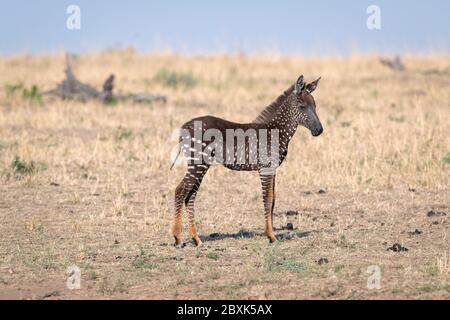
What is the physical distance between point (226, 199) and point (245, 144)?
279 centimetres

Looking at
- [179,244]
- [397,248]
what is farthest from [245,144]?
[397,248]

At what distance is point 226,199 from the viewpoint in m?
13.2

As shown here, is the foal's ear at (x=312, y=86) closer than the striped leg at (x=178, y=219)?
No

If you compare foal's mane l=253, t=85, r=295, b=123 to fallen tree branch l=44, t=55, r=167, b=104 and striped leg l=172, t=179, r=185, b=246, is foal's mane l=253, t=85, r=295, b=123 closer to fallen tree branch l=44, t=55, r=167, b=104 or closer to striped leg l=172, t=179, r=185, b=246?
striped leg l=172, t=179, r=185, b=246

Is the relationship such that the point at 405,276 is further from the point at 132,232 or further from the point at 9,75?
the point at 9,75

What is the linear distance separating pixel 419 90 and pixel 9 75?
11889mm

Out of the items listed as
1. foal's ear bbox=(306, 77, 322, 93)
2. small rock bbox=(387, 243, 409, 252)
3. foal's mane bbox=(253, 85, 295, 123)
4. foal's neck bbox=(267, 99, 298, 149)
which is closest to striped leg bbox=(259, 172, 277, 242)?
foal's neck bbox=(267, 99, 298, 149)

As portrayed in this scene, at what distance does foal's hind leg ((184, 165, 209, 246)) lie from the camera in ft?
34.0

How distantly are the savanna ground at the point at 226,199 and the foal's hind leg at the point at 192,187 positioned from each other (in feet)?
0.83

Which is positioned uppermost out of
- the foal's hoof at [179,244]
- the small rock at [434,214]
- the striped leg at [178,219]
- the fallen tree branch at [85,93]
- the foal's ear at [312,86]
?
the fallen tree branch at [85,93]

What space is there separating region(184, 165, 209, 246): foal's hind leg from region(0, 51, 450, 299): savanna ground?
25 cm

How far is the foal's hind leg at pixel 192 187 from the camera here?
10.4m

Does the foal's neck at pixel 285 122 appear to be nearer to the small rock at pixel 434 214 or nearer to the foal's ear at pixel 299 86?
the foal's ear at pixel 299 86

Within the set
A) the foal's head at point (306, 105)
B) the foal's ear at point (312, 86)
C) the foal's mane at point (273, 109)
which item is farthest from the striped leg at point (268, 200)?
the foal's ear at point (312, 86)
